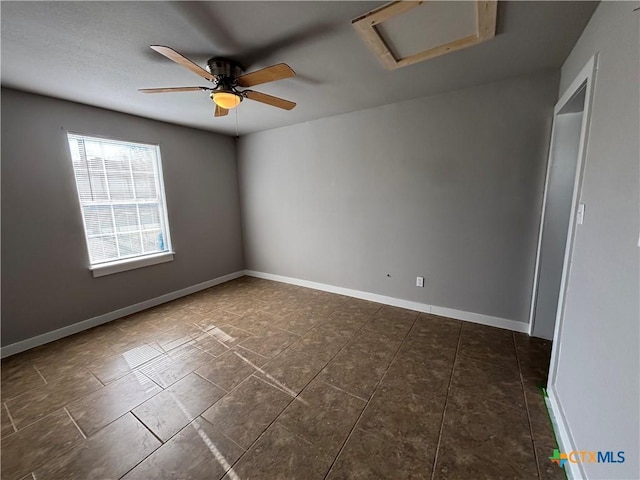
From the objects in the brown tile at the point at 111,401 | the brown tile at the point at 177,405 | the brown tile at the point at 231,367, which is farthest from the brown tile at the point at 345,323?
the brown tile at the point at 111,401

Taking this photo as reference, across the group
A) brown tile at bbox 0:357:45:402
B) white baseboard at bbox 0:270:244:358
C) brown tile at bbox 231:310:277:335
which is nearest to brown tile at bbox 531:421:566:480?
brown tile at bbox 231:310:277:335

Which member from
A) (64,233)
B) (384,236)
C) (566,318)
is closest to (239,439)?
(566,318)

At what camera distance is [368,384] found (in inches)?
76.7

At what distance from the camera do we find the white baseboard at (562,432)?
1.22m

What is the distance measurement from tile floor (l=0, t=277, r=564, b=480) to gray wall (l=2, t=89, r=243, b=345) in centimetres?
38

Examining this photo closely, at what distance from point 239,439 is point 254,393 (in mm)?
364

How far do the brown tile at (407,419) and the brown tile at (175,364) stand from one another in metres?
1.46

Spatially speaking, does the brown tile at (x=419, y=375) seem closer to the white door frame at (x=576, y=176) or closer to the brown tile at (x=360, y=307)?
the white door frame at (x=576, y=176)

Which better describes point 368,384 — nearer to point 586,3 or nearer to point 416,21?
point 416,21

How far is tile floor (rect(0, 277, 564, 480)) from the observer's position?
54.5 inches

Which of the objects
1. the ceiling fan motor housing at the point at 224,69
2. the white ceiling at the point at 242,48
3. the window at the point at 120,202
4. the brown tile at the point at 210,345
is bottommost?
the brown tile at the point at 210,345

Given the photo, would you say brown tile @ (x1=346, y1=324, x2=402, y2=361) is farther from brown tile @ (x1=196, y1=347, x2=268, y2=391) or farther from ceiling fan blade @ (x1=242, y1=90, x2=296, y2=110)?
ceiling fan blade @ (x1=242, y1=90, x2=296, y2=110)

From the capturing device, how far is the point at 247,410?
174cm

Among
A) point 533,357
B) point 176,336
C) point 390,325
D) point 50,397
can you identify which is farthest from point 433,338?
point 50,397
